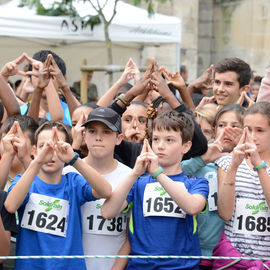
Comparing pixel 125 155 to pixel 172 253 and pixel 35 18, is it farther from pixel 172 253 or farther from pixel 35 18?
pixel 35 18

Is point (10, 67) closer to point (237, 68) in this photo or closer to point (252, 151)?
point (237, 68)

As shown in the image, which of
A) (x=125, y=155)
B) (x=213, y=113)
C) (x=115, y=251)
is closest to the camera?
(x=115, y=251)

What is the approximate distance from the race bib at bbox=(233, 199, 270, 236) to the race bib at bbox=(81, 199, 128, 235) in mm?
718

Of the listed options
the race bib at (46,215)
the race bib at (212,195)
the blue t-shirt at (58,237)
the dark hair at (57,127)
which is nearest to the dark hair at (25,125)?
the dark hair at (57,127)

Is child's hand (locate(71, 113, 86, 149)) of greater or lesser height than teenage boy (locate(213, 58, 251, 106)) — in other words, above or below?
below

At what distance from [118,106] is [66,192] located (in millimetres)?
1033

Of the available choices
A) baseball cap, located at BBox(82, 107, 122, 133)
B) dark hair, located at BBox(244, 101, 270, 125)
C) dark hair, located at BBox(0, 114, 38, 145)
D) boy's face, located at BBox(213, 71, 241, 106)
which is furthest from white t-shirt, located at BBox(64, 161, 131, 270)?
boy's face, located at BBox(213, 71, 241, 106)

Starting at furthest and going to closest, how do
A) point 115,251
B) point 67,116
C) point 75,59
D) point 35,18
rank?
point 75,59, point 35,18, point 67,116, point 115,251

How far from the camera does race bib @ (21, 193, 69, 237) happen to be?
3.33 metres

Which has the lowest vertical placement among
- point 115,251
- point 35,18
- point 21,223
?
point 115,251

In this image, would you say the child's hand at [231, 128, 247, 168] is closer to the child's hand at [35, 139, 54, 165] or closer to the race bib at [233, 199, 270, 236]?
the race bib at [233, 199, 270, 236]

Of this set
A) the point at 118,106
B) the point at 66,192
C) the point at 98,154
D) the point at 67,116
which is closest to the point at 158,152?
the point at 98,154

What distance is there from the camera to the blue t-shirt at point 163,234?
3.31 metres

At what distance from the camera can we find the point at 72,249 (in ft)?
10.9
